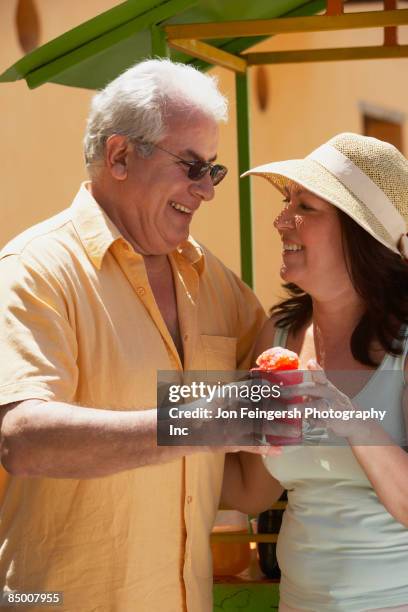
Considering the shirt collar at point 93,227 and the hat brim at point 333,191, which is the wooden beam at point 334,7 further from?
the shirt collar at point 93,227

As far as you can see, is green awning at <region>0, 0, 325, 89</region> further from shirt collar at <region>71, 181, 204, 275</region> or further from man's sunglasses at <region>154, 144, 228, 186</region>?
shirt collar at <region>71, 181, 204, 275</region>

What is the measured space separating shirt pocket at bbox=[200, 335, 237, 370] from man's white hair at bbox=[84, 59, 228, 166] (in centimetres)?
52

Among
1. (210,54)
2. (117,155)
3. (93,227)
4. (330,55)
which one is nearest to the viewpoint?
(93,227)

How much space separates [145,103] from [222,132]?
139 inches

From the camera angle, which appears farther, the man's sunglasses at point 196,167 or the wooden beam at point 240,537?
the wooden beam at point 240,537

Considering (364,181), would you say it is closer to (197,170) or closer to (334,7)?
(197,170)

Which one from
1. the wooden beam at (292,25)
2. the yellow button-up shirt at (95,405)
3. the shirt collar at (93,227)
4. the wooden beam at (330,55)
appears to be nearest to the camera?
the yellow button-up shirt at (95,405)

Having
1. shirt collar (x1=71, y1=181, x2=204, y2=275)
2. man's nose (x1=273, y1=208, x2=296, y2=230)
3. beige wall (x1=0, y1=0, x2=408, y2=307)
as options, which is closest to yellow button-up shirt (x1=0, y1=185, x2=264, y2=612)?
shirt collar (x1=71, y1=181, x2=204, y2=275)

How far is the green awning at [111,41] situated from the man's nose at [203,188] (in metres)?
0.60

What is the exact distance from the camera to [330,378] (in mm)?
2680

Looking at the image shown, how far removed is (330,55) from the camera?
3637mm

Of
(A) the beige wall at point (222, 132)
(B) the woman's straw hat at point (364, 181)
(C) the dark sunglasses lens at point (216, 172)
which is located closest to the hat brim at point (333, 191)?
(B) the woman's straw hat at point (364, 181)

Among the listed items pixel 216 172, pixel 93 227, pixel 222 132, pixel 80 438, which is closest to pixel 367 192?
pixel 216 172

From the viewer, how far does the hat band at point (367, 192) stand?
8.75 ft
